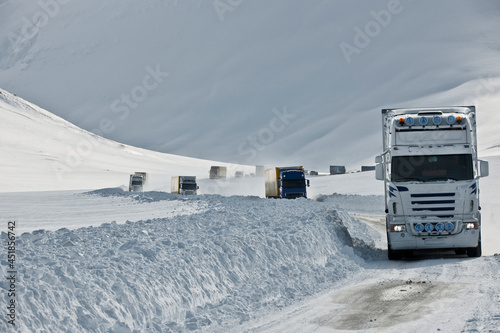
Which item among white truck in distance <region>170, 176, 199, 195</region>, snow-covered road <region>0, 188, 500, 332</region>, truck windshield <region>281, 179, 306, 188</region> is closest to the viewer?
snow-covered road <region>0, 188, 500, 332</region>

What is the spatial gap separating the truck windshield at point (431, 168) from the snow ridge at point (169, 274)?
115 inches

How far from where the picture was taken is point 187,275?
41.2 ft

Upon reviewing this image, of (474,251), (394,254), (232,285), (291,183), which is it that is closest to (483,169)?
(474,251)

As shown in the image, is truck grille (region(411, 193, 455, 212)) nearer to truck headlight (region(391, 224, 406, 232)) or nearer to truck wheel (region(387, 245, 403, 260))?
truck headlight (region(391, 224, 406, 232))

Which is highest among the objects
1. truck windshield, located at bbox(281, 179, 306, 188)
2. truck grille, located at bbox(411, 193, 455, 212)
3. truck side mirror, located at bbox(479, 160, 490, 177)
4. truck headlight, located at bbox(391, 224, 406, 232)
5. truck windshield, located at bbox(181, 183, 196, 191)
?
truck windshield, located at bbox(181, 183, 196, 191)

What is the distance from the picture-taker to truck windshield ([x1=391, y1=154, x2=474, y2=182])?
18500mm

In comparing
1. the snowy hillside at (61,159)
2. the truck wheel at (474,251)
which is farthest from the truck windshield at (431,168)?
the snowy hillside at (61,159)

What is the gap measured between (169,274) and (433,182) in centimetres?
945

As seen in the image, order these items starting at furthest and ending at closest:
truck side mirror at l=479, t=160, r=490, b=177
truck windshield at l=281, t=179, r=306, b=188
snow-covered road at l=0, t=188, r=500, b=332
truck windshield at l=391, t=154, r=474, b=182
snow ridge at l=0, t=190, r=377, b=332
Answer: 1. truck windshield at l=281, t=179, r=306, b=188
2. truck windshield at l=391, t=154, r=474, b=182
3. truck side mirror at l=479, t=160, r=490, b=177
4. snow-covered road at l=0, t=188, r=500, b=332
5. snow ridge at l=0, t=190, r=377, b=332

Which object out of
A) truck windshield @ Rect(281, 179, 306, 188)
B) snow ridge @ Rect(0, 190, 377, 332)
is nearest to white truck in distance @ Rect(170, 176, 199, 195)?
truck windshield @ Rect(281, 179, 306, 188)

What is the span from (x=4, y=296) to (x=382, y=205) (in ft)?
A: 160

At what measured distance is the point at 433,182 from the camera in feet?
60.4

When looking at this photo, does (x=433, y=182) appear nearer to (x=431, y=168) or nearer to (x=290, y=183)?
(x=431, y=168)

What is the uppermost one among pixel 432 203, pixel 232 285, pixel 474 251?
pixel 432 203
